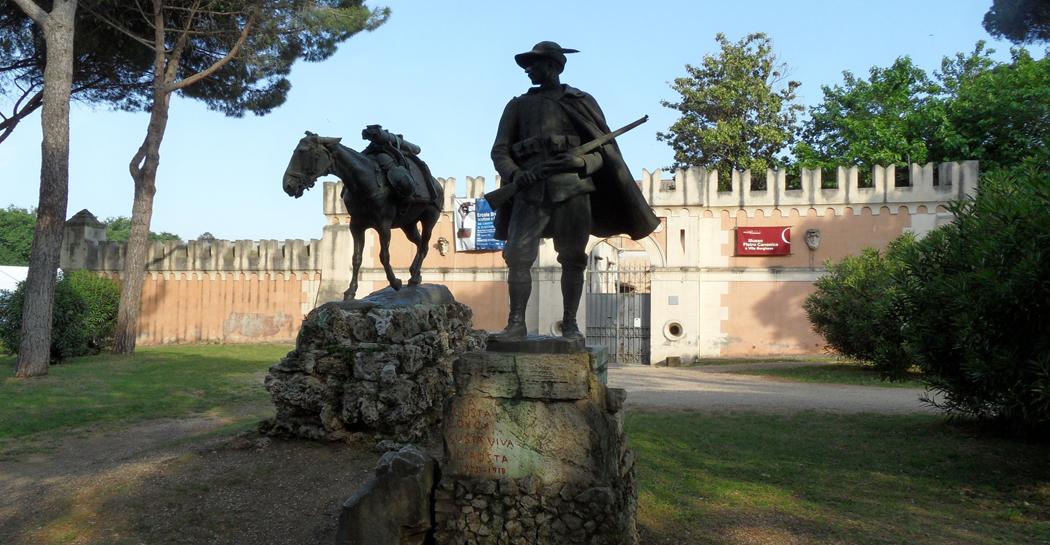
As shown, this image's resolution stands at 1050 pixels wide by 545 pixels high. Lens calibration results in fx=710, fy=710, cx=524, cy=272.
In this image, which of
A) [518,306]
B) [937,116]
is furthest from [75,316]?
[937,116]

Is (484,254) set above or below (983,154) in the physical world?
below

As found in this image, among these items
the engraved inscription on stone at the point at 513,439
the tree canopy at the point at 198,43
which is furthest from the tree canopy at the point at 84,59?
the engraved inscription on stone at the point at 513,439

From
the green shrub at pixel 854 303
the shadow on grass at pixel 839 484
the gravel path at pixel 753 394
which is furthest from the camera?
the green shrub at pixel 854 303

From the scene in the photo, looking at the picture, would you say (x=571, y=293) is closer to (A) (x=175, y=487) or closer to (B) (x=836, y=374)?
(A) (x=175, y=487)

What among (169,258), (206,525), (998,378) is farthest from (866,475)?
(169,258)

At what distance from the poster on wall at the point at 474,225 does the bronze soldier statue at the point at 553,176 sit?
17.8 meters

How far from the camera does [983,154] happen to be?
24.7m

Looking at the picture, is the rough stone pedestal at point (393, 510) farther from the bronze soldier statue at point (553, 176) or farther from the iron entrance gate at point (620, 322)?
the iron entrance gate at point (620, 322)

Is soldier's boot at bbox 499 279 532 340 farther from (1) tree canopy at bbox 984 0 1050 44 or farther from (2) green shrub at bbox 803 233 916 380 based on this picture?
(1) tree canopy at bbox 984 0 1050 44

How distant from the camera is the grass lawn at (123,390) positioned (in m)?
9.57

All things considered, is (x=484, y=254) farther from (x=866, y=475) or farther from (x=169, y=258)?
(x=866, y=475)

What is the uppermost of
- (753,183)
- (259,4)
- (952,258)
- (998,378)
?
(259,4)

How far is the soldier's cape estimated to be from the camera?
14.7 ft

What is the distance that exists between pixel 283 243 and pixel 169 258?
448 centimetres
